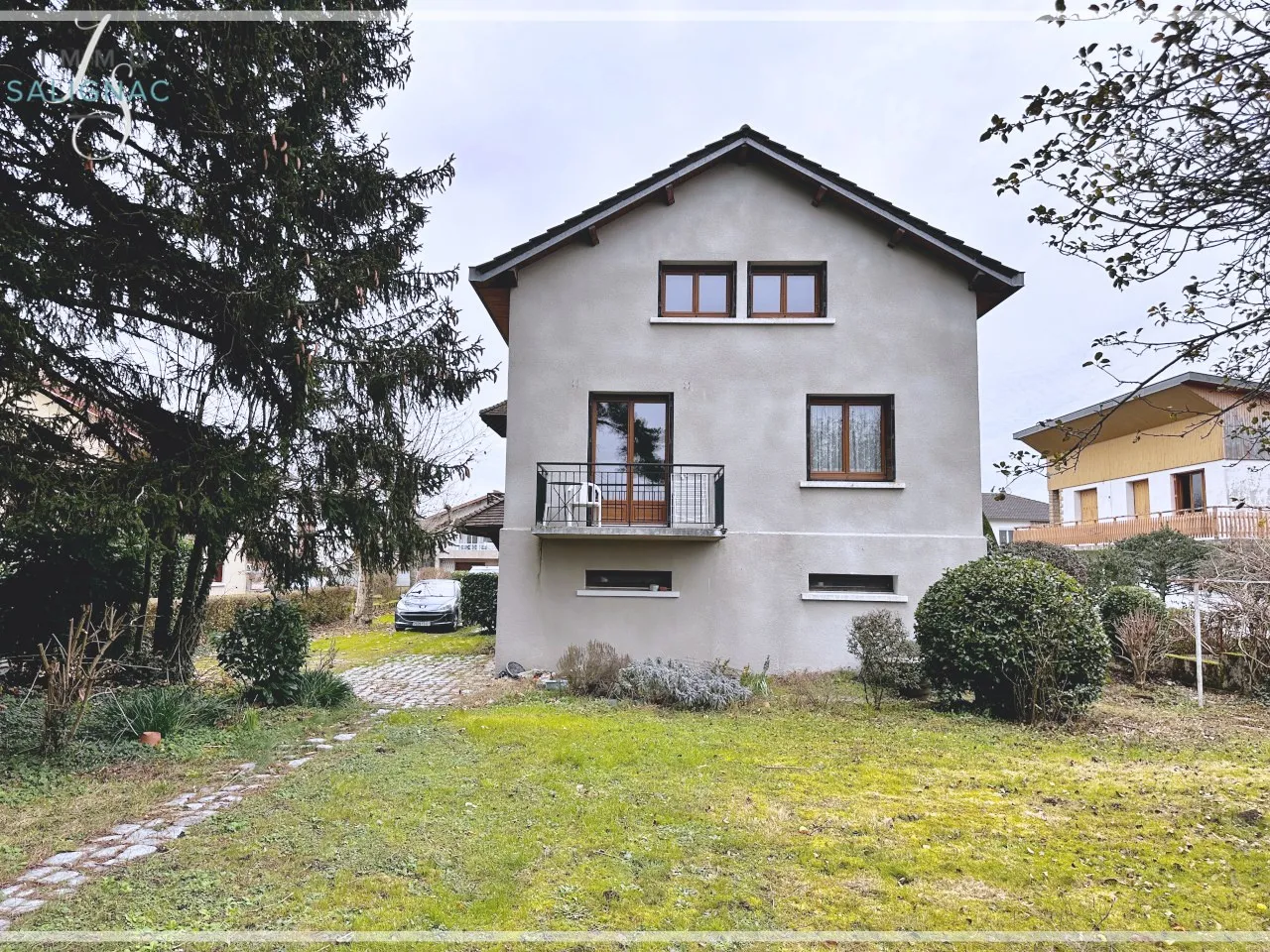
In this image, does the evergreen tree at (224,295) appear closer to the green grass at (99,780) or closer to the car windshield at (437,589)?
the green grass at (99,780)

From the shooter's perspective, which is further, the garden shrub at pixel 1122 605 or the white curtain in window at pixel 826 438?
the white curtain in window at pixel 826 438

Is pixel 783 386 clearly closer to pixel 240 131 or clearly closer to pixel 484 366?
pixel 484 366

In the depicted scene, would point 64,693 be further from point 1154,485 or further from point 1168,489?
point 1154,485

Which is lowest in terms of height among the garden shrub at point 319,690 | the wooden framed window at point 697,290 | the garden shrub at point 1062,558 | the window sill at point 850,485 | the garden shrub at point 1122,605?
the garden shrub at point 319,690

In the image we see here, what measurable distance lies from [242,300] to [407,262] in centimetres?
308

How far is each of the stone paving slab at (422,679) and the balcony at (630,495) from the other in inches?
114

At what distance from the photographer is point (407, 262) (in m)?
10.5

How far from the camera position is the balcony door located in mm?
12891

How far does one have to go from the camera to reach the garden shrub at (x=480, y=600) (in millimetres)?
21062

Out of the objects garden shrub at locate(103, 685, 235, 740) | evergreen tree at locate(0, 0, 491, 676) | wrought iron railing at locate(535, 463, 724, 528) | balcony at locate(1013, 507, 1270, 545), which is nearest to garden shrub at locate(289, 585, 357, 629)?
wrought iron railing at locate(535, 463, 724, 528)

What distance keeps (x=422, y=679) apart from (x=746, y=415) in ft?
23.4

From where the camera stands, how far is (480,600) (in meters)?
21.2

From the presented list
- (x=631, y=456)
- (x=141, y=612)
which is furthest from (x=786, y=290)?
(x=141, y=612)

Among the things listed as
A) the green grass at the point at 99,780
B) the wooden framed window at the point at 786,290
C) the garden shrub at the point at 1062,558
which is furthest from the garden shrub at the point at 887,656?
the green grass at the point at 99,780
